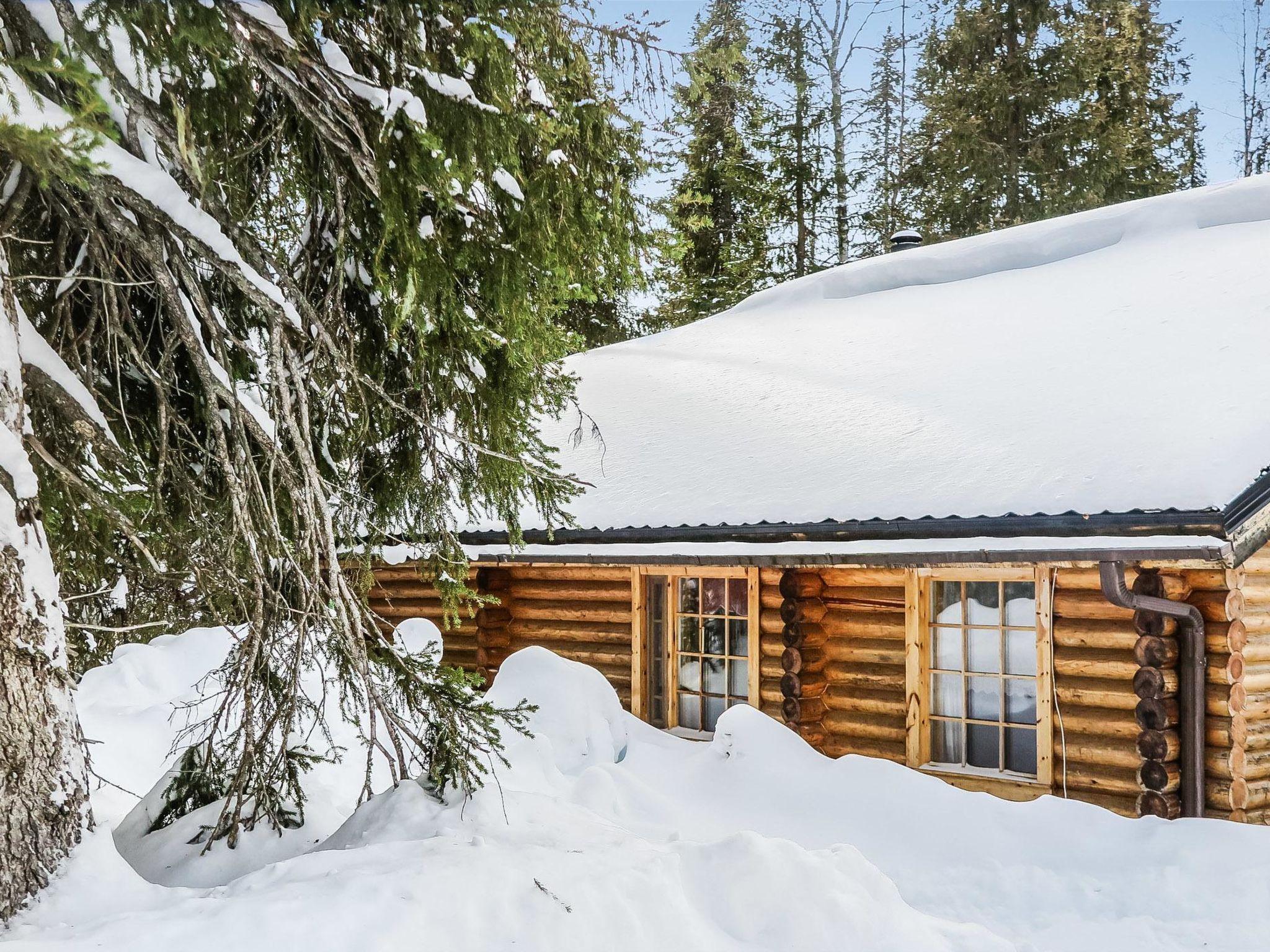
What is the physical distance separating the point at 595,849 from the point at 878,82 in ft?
77.4

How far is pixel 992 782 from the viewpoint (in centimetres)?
733

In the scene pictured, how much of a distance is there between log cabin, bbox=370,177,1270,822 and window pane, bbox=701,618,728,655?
32mm

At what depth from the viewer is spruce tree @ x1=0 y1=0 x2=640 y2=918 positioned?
12.0 feet

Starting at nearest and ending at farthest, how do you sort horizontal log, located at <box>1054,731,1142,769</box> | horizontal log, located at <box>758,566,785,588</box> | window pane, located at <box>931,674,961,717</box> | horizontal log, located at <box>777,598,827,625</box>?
horizontal log, located at <box>1054,731,1142,769</box>
window pane, located at <box>931,674,961,717</box>
horizontal log, located at <box>777,598,827,625</box>
horizontal log, located at <box>758,566,785,588</box>

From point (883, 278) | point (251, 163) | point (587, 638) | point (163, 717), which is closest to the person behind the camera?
point (251, 163)

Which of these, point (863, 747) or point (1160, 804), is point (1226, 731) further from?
point (863, 747)

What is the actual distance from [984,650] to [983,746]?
70cm

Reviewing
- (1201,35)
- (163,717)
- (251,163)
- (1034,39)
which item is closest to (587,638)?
(163,717)

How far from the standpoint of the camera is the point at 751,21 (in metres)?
24.0

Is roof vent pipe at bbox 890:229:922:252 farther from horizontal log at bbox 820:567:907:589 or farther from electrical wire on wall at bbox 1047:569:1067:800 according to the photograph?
electrical wire on wall at bbox 1047:569:1067:800

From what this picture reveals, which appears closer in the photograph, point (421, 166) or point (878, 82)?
point (421, 166)

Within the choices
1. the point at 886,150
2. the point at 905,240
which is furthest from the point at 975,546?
the point at 886,150

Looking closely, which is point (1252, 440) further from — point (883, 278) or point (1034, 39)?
point (1034, 39)

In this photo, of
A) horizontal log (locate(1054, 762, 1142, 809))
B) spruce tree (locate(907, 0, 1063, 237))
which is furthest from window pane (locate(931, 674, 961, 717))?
spruce tree (locate(907, 0, 1063, 237))
